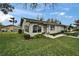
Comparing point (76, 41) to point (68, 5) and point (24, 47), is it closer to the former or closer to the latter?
point (68, 5)

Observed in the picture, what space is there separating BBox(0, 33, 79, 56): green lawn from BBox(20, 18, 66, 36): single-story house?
2.8 inches

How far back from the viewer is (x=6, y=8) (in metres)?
1.81

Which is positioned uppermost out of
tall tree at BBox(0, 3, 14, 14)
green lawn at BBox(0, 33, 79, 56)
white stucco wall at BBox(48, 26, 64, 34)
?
tall tree at BBox(0, 3, 14, 14)

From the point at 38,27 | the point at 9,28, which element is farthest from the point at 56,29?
the point at 9,28

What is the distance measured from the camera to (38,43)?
5.85ft

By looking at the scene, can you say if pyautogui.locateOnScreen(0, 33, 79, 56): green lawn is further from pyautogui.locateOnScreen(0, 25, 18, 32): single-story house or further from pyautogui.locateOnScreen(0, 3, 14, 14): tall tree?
pyautogui.locateOnScreen(0, 3, 14, 14): tall tree

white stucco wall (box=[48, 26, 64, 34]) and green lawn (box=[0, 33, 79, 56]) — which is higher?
white stucco wall (box=[48, 26, 64, 34])

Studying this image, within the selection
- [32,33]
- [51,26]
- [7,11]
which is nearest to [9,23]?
[7,11]

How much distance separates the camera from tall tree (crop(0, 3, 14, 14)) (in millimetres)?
1801

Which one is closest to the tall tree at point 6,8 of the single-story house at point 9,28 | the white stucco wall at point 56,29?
the single-story house at point 9,28

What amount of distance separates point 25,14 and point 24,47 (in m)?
0.30

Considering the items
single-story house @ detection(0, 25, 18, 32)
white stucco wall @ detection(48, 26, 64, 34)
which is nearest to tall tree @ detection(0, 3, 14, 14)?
single-story house @ detection(0, 25, 18, 32)

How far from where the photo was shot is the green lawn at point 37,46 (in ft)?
5.81

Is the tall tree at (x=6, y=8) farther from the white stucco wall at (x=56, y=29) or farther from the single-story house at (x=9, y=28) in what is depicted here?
the white stucco wall at (x=56, y=29)
